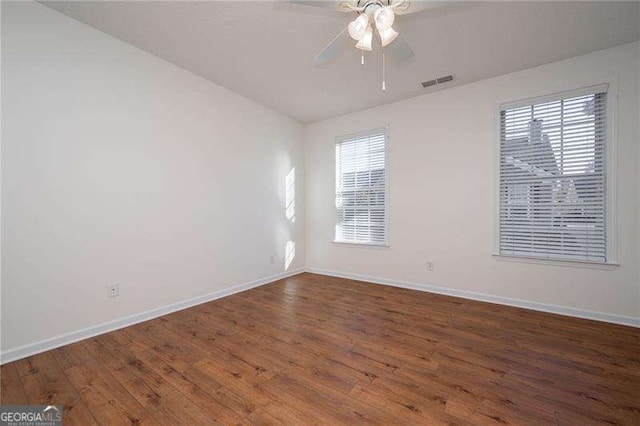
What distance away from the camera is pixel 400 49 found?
2045mm

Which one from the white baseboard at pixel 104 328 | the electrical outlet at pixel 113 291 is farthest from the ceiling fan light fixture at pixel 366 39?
the white baseboard at pixel 104 328

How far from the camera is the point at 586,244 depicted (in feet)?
8.68

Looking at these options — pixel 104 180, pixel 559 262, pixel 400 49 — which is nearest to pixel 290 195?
pixel 104 180

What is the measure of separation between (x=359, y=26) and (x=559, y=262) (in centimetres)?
317

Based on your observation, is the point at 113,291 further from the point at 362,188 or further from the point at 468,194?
the point at 468,194

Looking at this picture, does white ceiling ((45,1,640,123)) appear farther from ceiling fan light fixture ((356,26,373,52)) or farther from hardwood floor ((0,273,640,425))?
hardwood floor ((0,273,640,425))

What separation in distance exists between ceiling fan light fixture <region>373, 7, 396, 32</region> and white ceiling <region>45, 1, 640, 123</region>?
1.86 feet

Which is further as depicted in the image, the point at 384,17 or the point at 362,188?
the point at 362,188

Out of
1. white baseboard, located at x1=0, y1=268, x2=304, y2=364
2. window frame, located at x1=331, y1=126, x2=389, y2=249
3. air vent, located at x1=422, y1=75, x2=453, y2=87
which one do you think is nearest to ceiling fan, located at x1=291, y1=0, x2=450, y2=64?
air vent, located at x1=422, y1=75, x2=453, y2=87

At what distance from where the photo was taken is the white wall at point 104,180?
1.95m

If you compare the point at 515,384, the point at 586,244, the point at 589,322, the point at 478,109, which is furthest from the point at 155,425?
the point at 478,109

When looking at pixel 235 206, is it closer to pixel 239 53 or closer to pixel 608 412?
pixel 239 53

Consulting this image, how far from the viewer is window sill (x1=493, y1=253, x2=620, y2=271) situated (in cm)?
254

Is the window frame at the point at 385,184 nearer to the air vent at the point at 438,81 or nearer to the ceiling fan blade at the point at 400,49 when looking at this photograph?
the air vent at the point at 438,81
